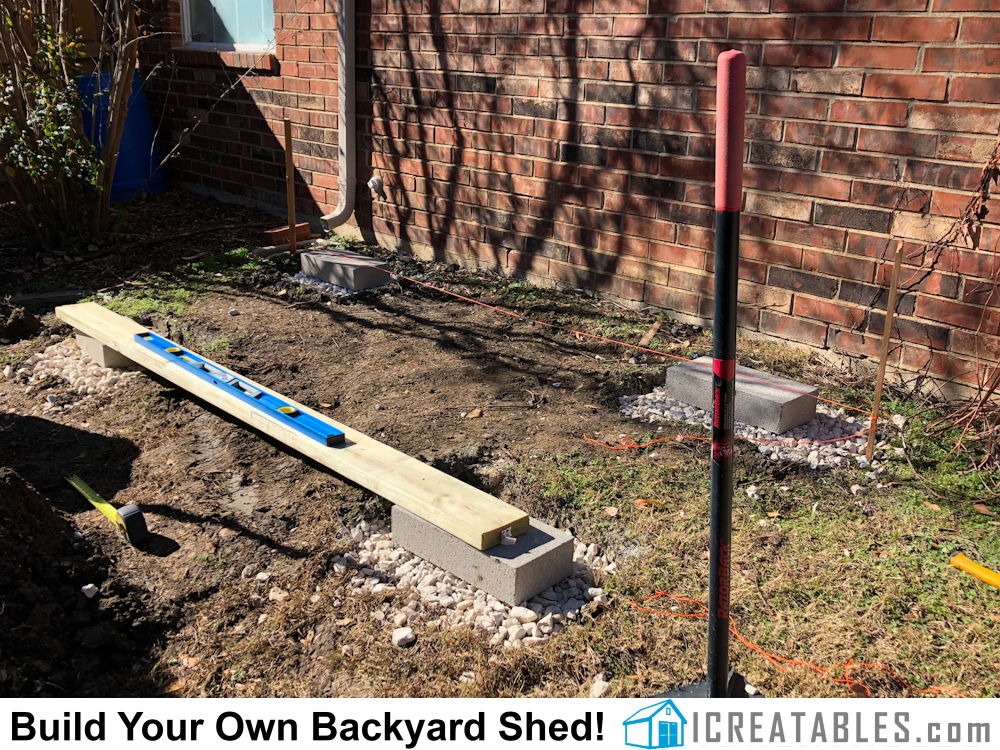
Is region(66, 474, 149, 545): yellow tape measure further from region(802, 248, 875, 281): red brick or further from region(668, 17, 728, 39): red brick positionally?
region(668, 17, 728, 39): red brick

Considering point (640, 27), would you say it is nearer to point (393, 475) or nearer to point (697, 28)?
point (697, 28)

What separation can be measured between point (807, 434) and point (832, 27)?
2013 millimetres

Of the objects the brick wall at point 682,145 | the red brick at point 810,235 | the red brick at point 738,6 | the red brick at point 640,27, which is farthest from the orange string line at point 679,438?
the red brick at point 640,27

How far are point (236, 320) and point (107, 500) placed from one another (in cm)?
223

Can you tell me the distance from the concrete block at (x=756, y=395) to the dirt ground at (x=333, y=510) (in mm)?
230

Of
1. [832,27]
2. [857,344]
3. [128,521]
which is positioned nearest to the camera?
[128,521]

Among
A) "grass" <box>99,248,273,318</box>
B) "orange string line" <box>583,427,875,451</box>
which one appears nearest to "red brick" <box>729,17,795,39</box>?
"orange string line" <box>583,427,875,451</box>

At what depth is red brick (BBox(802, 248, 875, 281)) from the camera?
14.4 ft

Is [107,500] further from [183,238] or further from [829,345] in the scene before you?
[183,238]

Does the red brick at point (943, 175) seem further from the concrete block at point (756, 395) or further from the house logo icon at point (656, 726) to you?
the house logo icon at point (656, 726)

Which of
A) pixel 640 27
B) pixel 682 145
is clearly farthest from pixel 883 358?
pixel 640 27

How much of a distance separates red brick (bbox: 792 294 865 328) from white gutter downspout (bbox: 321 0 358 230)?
13.0 ft

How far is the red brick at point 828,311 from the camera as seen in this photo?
4484 mm

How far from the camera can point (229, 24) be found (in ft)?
27.6
